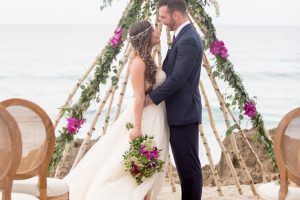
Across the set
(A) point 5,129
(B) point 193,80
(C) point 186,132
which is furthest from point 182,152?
(A) point 5,129

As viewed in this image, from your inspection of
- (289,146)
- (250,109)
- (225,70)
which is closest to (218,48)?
(225,70)

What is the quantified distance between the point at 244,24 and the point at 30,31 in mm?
9726

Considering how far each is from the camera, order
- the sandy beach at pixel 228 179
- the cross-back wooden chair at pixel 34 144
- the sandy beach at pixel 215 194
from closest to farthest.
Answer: the cross-back wooden chair at pixel 34 144
the sandy beach at pixel 215 194
the sandy beach at pixel 228 179

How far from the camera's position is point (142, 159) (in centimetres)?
437

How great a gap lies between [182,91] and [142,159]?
0.58 meters

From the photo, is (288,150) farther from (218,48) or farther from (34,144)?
(218,48)

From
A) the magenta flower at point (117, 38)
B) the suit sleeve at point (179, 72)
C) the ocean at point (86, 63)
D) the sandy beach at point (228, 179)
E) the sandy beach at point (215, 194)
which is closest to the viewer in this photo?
the suit sleeve at point (179, 72)

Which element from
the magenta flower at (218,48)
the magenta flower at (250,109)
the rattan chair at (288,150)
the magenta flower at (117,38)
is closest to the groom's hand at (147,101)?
the rattan chair at (288,150)

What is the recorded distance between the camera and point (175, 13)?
4.52 m

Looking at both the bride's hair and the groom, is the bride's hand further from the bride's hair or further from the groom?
the bride's hair

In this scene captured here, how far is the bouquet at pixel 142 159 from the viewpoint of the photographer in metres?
4.38

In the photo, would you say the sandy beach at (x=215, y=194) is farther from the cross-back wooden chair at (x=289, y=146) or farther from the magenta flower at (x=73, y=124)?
the cross-back wooden chair at (x=289, y=146)

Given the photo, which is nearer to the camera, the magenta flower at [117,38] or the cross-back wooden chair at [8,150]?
the cross-back wooden chair at [8,150]

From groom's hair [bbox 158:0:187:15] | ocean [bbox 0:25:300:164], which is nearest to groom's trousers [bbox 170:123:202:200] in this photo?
groom's hair [bbox 158:0:187:15]
